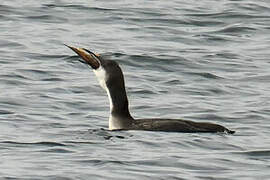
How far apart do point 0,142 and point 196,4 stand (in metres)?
14.1

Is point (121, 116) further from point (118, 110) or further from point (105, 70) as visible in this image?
point (105, 70)

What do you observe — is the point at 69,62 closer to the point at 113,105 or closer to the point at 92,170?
the point at 113,105

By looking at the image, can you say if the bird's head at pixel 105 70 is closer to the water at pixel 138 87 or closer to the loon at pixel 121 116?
the loon at pixel 121 116

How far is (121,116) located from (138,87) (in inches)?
145

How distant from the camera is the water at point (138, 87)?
14.6 meters

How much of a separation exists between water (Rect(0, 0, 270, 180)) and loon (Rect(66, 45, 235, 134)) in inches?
4.2

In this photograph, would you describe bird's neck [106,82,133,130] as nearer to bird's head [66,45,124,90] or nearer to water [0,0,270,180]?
bird's head [66,45,124,90]

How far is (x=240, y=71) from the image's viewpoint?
71.8ft

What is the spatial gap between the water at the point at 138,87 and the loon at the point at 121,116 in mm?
106

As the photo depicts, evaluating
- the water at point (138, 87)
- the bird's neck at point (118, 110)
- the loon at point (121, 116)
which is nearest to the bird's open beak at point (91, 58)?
the loon at point (121, 116)

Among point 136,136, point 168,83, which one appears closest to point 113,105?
point 136,136

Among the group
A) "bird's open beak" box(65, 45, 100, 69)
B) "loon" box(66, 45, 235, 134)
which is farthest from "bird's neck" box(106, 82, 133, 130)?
"bird's open beak" box(65, 45, 100, 69)

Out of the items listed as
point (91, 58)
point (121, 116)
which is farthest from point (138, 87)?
point (121, 116)

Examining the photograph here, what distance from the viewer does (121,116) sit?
16672mm
